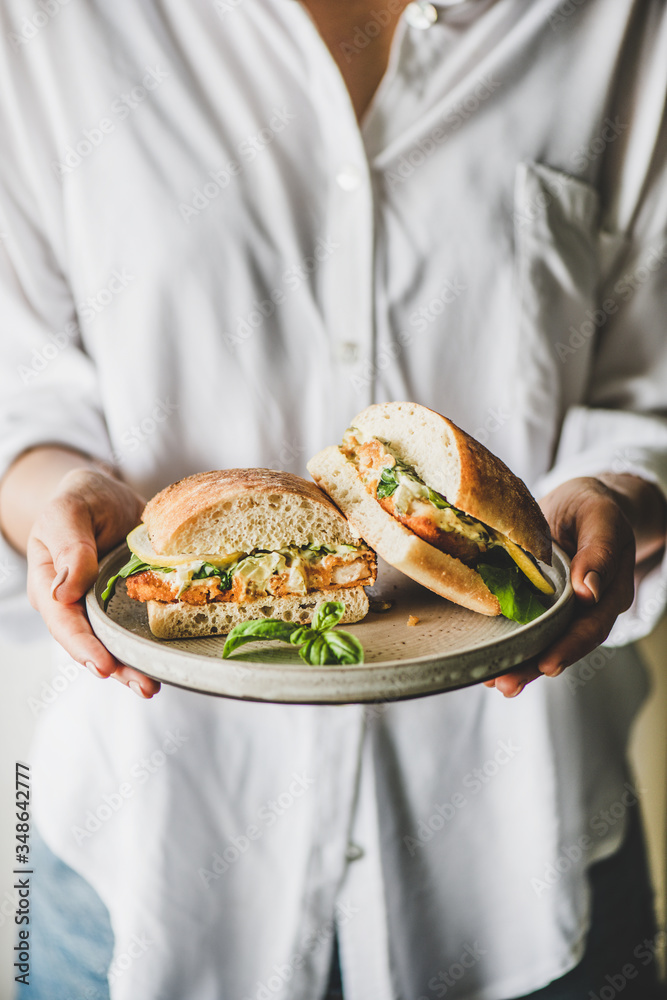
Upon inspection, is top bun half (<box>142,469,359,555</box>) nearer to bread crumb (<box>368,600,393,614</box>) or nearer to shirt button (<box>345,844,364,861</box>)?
bread crumb (<box>368,600,393,614</box>)

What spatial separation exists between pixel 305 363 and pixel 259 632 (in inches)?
29.2

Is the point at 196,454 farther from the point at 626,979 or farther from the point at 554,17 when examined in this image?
the point at 626,979

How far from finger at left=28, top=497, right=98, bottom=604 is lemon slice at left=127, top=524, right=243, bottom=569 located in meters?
0.07

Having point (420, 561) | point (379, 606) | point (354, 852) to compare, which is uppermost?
point (420, 561)

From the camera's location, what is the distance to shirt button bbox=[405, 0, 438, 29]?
59.7 inches

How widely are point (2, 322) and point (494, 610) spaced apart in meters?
1.23

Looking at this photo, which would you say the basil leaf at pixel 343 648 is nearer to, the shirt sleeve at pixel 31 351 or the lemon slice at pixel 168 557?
the lemon slice at pixel 168 557

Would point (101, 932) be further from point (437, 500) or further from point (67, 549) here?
point (437, 500)

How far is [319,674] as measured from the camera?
90 centimetres

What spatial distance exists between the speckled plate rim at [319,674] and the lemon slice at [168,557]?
0.62ft

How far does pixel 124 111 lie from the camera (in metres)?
1.47

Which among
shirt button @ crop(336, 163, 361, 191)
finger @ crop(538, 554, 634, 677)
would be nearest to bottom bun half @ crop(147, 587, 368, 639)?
finger @ crop(538, 554, 634, 677)

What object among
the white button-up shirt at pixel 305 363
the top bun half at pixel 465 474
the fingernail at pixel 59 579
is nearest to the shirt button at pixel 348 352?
the white button-up shirt at pixel 305 363

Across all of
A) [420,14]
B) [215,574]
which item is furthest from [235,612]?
[420,14]
